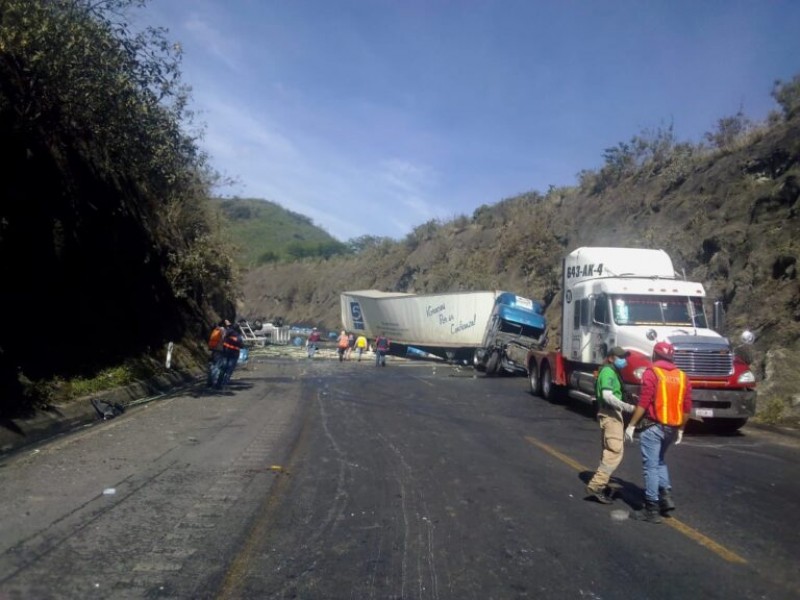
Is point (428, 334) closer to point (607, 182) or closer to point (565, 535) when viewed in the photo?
point (607, 182)

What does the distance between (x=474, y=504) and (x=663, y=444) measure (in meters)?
1.94

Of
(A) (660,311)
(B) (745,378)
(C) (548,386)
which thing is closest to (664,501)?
(B) (745,378)

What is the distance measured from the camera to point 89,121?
Result: 13812 millimetres

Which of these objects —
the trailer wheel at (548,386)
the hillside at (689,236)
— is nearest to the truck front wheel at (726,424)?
the hillside at (689,236)

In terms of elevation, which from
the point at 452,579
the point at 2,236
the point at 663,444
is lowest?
the point at 452,579

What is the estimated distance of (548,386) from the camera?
60.6 ft

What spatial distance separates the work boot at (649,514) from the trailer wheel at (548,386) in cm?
1137

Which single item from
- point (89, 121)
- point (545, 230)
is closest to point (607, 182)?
point (545, 230)

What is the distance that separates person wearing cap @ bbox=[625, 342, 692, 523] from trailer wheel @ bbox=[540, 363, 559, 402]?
444 inches

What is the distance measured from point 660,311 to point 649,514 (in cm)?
891

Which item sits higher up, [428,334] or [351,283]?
[351,283]

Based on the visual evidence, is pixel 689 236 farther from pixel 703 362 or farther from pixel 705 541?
pixel 705 541

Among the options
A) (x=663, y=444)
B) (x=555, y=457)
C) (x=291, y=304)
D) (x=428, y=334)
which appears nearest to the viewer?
(x=663, y=444)

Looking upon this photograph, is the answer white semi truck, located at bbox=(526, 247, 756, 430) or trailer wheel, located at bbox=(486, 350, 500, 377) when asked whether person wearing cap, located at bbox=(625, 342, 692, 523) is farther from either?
trailer wheel, located at bbox=(486, 350, 500, 377)
